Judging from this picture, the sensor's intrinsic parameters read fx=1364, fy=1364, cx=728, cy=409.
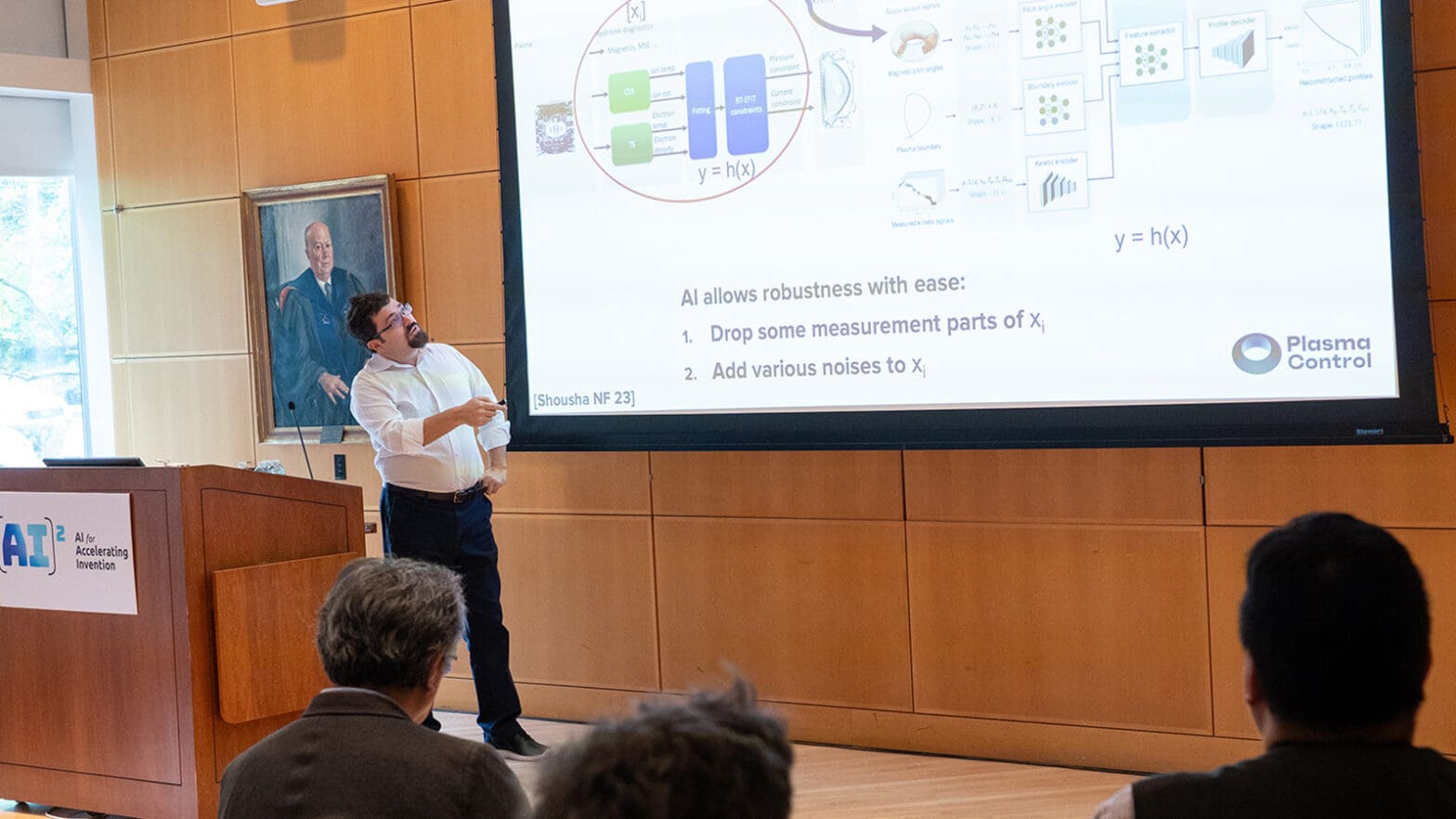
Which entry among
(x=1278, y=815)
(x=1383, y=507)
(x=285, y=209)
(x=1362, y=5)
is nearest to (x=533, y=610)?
(x=285, y=209)

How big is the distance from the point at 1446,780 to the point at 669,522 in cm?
391

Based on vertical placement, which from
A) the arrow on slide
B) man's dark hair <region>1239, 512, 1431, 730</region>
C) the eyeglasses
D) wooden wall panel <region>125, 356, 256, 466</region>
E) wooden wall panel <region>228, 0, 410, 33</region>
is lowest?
man's dark hair <region>1239, 512, 1431, 730</region>

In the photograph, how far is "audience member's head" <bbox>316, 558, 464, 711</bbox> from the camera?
2.04 meters

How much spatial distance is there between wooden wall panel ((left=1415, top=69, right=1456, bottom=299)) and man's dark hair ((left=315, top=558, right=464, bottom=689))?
3024 millimetres

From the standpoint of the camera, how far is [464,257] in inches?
213

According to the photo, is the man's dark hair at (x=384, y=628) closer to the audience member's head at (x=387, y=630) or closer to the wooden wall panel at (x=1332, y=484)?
the audience member's head at (x=387, y=630)

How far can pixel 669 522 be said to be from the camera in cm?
506

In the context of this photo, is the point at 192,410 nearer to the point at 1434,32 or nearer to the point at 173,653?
the point at 173,653

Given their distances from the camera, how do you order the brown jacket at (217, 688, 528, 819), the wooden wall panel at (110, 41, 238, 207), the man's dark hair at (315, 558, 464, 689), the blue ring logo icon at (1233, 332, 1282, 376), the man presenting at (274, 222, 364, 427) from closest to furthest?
the brown jacket at (217, 688, 528, 819), the man's dark hair at (315, 558, 464, 689), the blue ring logo icon at (1233, 332, 1282, 376), the man presenting at (274, 222, 364, 427), the wooden wall panel at (110, 41, 238, 207)

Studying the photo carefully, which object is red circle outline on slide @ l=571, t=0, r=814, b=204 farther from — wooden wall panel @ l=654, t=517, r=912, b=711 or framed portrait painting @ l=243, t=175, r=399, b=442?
wooden wall panel @ l=654, t=517, r=912, b=711

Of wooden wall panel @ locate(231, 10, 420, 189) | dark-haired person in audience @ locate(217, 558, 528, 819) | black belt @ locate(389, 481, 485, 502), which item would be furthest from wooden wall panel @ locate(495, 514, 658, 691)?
dark-haired person in audience @ locate(217, 558, 528, 819)

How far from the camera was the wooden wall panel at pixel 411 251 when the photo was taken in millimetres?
5508

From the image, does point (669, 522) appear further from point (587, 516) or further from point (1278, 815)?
point (1278, 815)

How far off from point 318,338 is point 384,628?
12.8ft
